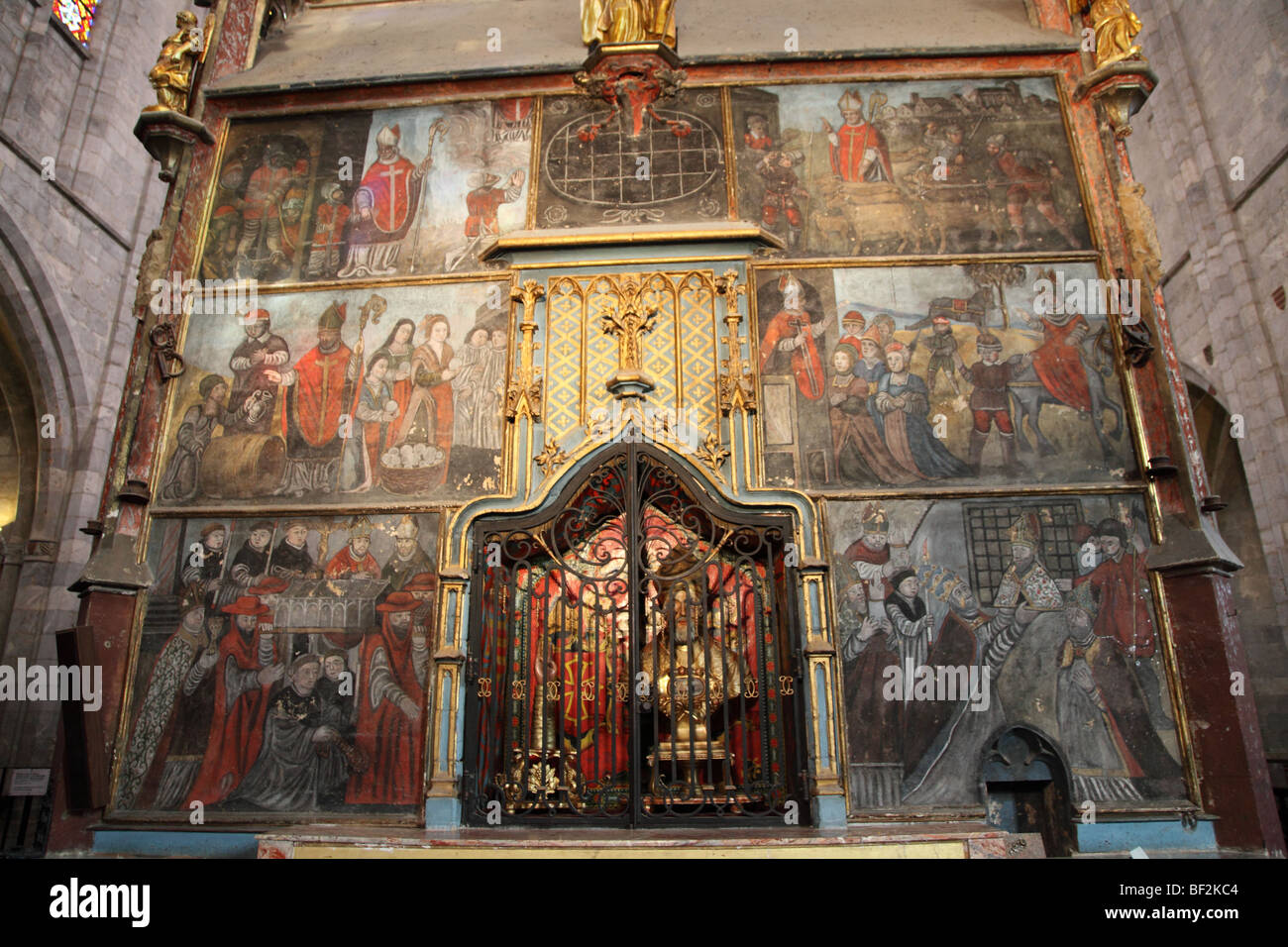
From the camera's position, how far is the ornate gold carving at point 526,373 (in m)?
8.04

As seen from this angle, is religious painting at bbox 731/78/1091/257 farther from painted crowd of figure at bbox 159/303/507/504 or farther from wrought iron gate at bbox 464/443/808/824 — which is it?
painted crowd of figure at bbox 159/303/507/504

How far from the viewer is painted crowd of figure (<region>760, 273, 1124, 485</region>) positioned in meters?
7.74

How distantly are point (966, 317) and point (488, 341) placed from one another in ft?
14.9

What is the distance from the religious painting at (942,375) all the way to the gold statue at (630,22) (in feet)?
10.2

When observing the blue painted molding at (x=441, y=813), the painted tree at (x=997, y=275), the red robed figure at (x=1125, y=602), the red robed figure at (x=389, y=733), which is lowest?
the blue painted molding at (x=441, y=813)

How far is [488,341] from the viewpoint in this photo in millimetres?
8367

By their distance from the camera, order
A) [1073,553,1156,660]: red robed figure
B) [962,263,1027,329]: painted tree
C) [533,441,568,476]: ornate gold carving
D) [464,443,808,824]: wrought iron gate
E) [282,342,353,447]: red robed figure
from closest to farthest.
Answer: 1. [464,443,808,824]: wrought iron gate
2. [1073,553,1156,660]: red robed figure
3. [533,441,568,476]: ornate gold carving
4. [282,342,353,447]: red robed figure
5. [962,263,1027,329]: painted tree

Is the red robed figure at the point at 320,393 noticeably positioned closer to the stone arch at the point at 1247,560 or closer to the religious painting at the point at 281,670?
the religious painting at the point at 281,670

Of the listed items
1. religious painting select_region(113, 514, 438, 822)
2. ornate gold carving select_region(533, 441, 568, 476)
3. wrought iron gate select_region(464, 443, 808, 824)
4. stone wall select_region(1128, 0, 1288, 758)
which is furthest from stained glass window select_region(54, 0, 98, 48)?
stone wall select_region(1128, 0, 1288, 758)

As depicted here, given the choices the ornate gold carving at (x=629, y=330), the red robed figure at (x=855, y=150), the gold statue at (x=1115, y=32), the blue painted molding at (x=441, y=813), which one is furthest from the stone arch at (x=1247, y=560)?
the blue painted molding at (x=441, y=813)

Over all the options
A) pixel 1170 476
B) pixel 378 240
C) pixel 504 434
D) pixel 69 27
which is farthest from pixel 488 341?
pixel 69 27

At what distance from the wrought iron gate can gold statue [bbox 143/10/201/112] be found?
593 centimetres

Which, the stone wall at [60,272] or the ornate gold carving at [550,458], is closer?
the ornate gold carving at [550,458]

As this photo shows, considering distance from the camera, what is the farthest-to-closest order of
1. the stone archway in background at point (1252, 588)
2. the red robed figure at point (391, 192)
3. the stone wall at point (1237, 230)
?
the stone archway in background at point (1252, 588), the stone wall at point (1237, 230), the red robed figure at point (391, 192)
